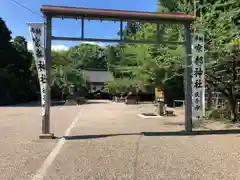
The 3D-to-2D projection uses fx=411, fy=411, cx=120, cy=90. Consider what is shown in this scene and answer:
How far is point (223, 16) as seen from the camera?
44.4ft

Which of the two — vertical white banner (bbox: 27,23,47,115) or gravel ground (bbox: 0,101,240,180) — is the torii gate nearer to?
vertical white banner (bbox: 27,23,47,115)

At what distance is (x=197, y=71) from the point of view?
13.2 m

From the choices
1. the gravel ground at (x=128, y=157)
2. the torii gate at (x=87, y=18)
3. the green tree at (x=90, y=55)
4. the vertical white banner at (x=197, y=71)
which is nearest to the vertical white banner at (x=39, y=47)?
the torii gate at (x=87, y=18)

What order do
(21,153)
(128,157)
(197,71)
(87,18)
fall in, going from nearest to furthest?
(128,157) < (21,153) < (87,18) < (197,71)

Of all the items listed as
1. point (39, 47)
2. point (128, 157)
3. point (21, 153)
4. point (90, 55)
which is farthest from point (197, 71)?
point (90, 55)

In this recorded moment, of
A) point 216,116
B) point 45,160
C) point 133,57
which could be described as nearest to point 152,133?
point 45,160

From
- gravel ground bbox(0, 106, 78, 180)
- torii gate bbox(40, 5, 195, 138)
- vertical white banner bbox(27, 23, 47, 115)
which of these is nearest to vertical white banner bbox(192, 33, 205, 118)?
torii gate bbox(40, 5, 195, 138)

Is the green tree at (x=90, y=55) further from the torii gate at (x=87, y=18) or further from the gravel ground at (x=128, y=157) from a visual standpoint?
the gravel ground at (x=128, y=157)

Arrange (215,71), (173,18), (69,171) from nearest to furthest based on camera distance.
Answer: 1. (69,171)
2. (173,18)
3. (215,71)

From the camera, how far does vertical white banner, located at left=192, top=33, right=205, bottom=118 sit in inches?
520

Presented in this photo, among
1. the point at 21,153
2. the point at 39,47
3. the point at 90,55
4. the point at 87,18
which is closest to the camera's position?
the point at 21,153

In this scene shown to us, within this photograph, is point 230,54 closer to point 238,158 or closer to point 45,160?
point 238,158

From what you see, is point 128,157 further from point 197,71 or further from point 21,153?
point 197,71

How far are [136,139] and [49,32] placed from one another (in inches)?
168
